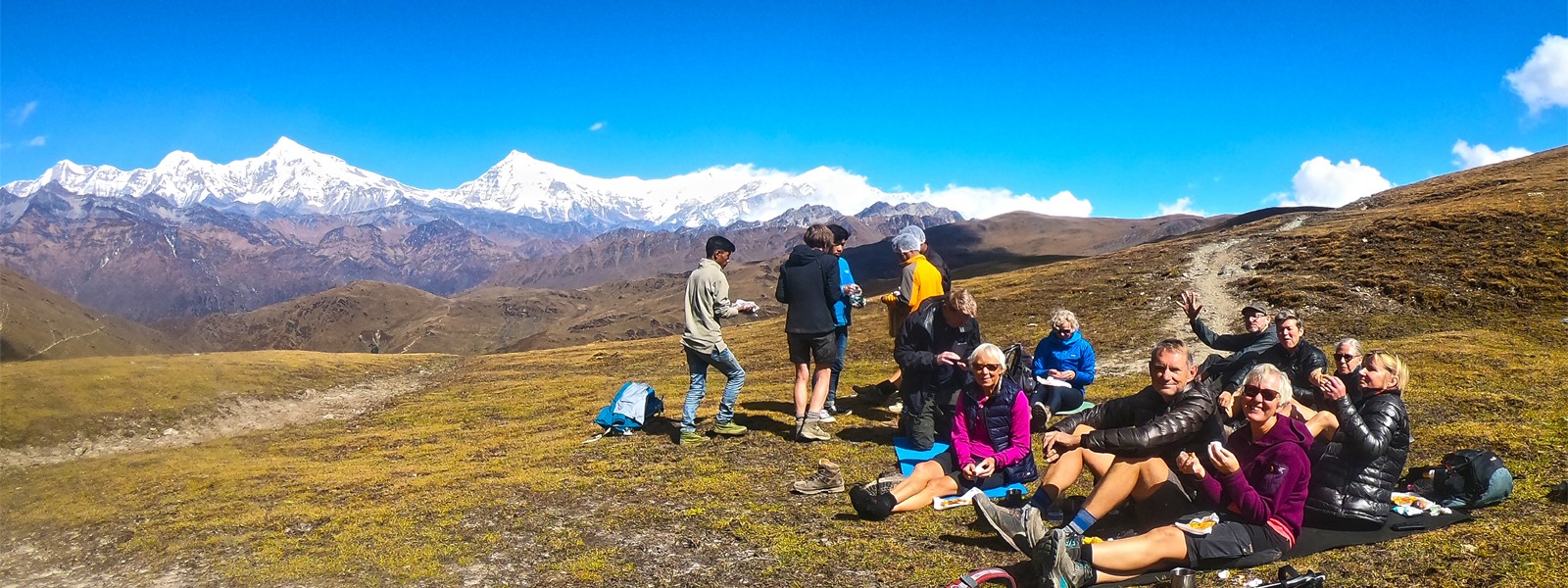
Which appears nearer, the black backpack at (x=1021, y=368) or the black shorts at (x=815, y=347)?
the black backpack at (x=1021, y=368)

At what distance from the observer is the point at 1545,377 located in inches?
567

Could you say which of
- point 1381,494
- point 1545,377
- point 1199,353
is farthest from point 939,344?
point 1199,353

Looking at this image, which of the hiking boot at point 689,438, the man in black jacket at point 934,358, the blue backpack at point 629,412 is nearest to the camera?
the man in black jacket at point 934,358

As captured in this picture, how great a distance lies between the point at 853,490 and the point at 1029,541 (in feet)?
8.37

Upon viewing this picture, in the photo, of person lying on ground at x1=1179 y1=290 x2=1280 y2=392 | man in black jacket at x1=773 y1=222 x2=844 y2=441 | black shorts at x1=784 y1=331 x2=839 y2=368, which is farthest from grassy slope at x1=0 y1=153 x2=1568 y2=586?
person lying on ground at x1=1179 y1=290 x2=1280 y2=392

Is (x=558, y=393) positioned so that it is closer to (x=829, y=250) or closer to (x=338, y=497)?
(x=338, y=497)

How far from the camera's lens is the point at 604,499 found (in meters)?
10.4

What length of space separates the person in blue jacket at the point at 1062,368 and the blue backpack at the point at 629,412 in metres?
7.35

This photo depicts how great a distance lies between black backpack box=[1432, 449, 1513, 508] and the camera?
24.8 ft

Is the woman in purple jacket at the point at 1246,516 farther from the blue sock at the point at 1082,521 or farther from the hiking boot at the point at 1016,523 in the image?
the blue sock at the point at 1082,521

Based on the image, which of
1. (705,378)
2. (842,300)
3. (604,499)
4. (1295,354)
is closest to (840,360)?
(842,300)

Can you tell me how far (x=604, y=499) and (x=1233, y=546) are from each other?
7607 mm

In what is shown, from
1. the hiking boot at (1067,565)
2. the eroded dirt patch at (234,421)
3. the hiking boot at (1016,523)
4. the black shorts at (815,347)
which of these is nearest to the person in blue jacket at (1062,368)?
the black shorts at (815,347)

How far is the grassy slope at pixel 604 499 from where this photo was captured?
7.53m
